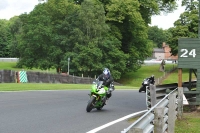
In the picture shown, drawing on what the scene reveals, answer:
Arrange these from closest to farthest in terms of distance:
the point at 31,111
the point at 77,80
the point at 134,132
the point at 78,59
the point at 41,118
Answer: the point at 134,132 → the point at 41,118 → the point at 31,111 → the point at 77,80 → the point at 78,59

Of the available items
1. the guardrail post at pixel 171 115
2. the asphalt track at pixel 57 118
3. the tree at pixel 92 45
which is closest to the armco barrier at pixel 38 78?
the tree at pixel 92 45

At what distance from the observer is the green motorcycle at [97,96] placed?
491 inches

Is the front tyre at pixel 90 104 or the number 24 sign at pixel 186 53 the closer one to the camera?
the front tyre at pixel 90 104

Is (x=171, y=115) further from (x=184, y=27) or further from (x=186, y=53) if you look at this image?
(x=184, y=27)

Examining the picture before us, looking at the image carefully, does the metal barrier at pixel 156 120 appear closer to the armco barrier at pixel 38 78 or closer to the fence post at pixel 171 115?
the fence post at pixel 171 115

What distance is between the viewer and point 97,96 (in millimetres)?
12633

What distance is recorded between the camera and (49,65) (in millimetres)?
51219

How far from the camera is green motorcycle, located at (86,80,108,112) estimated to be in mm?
12469

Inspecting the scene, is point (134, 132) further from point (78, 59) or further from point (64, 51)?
point (64, 51)

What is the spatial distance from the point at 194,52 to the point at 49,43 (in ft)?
137

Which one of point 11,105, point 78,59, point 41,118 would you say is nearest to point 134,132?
point 41,118

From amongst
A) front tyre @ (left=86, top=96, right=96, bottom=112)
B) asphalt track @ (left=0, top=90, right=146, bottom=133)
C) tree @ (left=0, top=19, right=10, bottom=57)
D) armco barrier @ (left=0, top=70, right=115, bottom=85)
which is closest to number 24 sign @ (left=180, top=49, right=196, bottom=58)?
asphalt track @ (left=0, top=90, right=146, bottom=133)

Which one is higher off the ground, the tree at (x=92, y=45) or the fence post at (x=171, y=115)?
the tree at (x=92, y=45)

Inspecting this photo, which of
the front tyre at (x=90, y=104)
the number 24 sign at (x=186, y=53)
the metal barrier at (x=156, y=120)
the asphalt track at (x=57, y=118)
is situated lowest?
the asphalt track at (x=57, y=118)
